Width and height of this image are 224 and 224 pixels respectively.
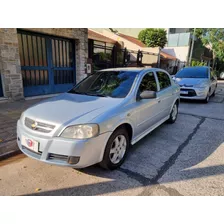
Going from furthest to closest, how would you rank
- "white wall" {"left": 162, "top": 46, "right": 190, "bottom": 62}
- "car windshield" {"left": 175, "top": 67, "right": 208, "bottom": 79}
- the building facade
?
"white wall" {"left": 162, "top": 46, "right": 190, "bottom": 62} < "car windshield" {"left": 175, "top": 67, "right": 208, "bottom": 79} < the building facade

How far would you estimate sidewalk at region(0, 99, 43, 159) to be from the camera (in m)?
3.27

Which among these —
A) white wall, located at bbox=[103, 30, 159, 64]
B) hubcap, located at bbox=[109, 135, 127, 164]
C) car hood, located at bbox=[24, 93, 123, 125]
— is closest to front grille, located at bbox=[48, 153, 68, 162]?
car hood, located at bbox=[24, 93, 123, 125]

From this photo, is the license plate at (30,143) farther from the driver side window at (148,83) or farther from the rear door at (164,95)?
the rear door at (164,95)

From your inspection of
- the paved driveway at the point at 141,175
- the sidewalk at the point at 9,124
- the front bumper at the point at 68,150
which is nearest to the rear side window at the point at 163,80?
the paved driveway at the point at 141,175

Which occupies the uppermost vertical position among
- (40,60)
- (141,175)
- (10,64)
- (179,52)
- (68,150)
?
(179,52)

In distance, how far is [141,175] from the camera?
2707 millimetres

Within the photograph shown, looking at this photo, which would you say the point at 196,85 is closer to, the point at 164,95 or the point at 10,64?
the point at 164,95

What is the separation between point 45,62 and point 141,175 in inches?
251

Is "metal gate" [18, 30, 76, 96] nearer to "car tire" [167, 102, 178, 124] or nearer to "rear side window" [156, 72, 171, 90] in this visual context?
"rear side window" [156, 72, 171, 90]

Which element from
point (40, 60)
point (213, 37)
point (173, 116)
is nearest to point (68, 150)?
point (173, 116)

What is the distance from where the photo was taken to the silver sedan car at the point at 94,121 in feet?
7.52

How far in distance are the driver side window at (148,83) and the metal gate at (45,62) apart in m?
5.13

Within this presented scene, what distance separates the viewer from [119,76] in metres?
3.53
